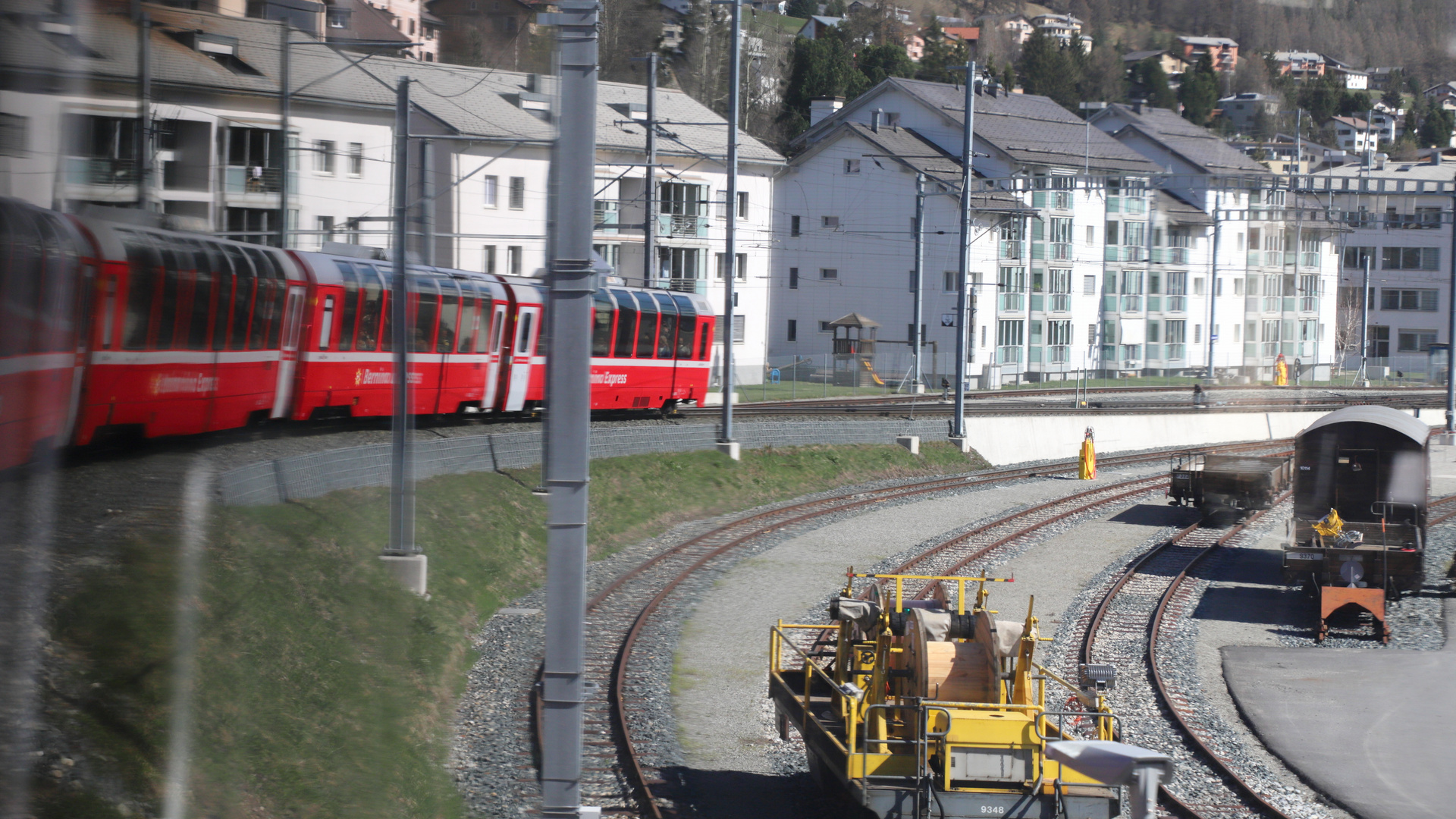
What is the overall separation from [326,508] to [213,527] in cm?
241

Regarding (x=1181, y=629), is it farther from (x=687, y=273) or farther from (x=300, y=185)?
(x=687, y=273)

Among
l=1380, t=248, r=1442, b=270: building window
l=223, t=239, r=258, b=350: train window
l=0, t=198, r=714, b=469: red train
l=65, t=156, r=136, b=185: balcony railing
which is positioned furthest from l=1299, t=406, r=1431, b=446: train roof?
l=1380, t=248, r=1442, b=270: building window

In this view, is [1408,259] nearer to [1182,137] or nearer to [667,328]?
[1182,137]

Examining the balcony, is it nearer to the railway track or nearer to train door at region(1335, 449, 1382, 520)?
the railway track

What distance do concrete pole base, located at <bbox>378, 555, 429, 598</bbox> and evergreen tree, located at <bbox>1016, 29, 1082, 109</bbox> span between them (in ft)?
176

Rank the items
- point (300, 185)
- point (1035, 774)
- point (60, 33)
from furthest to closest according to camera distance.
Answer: point (1035, 774)
point (300, 185)
point (60, 33)

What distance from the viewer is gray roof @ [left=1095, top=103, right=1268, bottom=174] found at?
57.3 meters

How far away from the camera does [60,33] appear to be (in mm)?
3936

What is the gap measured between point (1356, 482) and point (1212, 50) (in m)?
11.7

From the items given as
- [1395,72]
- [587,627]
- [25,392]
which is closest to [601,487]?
[587,627]

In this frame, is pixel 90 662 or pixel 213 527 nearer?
pixel 90 662

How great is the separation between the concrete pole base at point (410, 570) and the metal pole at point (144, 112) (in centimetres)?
665

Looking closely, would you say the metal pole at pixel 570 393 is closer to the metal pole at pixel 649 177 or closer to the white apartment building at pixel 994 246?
the metal pole at pixel 649 177

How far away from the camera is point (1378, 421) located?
19.6m
